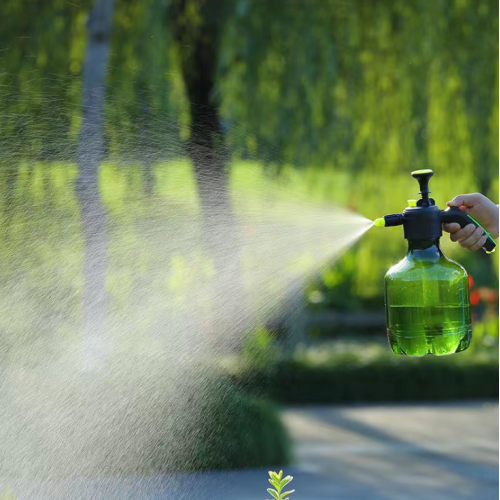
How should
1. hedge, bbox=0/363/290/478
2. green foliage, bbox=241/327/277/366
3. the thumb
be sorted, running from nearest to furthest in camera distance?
the thumb < hedge, bbox=0/363/290/478 < green foliage, bbox=241/327/277/366

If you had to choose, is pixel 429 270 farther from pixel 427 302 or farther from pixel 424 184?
pixel 424 184

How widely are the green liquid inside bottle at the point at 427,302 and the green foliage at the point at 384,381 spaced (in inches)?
241

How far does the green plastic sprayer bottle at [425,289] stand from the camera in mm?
1990

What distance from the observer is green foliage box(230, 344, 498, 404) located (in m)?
8.19

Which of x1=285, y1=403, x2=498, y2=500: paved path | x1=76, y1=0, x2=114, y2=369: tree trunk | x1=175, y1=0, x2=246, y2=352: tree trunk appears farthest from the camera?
x1=285, y1=403, x2=498, y2=500: paved path

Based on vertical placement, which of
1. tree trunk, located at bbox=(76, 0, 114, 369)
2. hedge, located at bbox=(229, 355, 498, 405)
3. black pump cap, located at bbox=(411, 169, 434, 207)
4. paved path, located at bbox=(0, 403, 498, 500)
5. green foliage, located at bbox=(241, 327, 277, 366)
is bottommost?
hedge, located at bbox=(229, 355, 498, 405)

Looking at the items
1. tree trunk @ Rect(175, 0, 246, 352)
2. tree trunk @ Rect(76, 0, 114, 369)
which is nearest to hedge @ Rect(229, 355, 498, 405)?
tree trunk @ Rect(175, 0, 246, 352)

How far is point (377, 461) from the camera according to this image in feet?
19.0

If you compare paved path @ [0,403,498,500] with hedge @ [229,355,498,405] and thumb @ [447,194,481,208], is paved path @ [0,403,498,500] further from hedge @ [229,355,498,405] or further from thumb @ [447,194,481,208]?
thumb @ [447,194,481,208]

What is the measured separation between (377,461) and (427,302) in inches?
158

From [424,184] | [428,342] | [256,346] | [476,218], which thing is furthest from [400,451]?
[424,184]

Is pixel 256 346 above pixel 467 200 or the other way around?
the other way around

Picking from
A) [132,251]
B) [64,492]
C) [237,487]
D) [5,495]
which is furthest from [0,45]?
[5,495]

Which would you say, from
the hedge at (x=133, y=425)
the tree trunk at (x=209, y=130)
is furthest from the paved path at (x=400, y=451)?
the tree trunk at (x=209, y=130)
